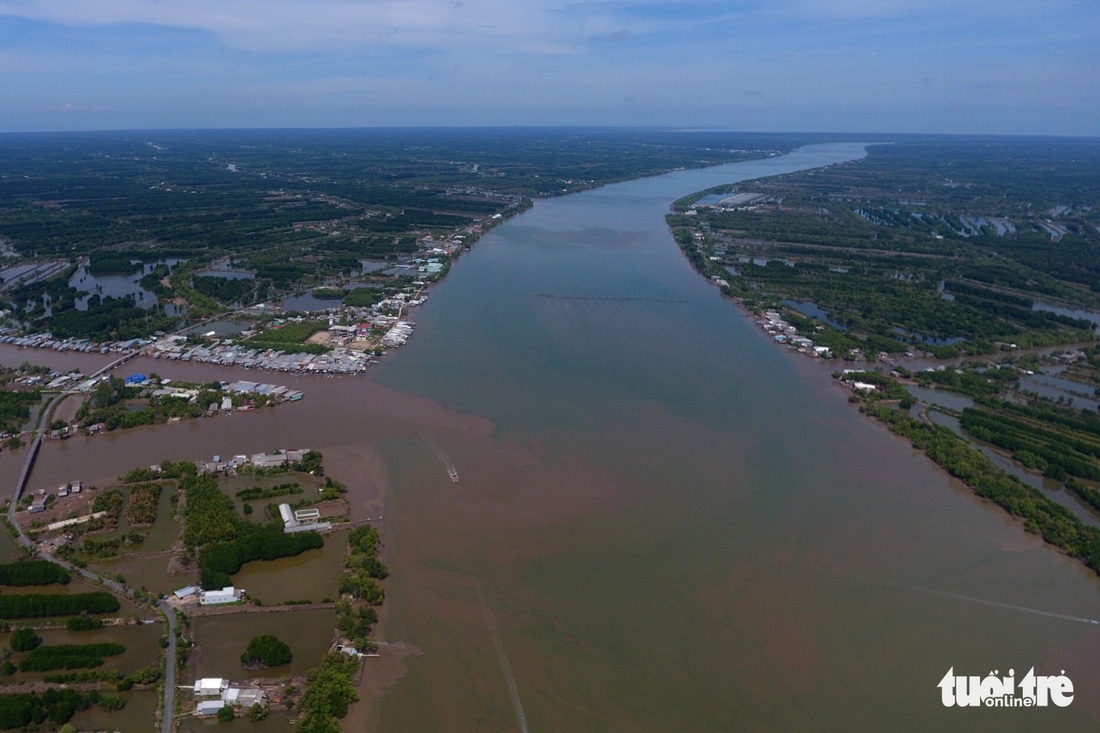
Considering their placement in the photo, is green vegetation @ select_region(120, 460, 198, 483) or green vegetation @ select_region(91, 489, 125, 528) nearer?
green vegetation @ select_region(91, 489, 125, 528)

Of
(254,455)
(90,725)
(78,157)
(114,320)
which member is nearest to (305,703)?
(90,725)

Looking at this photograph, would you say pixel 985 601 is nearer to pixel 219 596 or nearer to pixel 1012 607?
pixel 1012 607

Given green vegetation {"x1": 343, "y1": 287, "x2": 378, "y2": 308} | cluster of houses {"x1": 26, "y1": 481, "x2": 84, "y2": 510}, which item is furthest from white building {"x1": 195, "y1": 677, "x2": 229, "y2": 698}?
green vegetation {"x1": 343, "y1": 287, "x2": 378, "y2": 308}

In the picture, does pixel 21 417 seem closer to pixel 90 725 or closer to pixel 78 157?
pixel 90 725

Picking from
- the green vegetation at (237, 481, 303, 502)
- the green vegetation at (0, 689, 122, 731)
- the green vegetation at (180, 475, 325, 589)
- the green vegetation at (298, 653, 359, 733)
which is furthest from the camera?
the green vegetation at (237, 481, 303, 502)

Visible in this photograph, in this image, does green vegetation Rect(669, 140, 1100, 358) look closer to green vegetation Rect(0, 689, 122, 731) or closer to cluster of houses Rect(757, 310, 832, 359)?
cluster of houses Rect(757, 310, 832, 359)

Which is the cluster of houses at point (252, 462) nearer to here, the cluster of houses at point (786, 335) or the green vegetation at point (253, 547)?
the green vegetation at point (253, 547)

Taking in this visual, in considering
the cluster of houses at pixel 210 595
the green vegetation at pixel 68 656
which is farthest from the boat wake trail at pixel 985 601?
the green vegetation at pixel 68 656

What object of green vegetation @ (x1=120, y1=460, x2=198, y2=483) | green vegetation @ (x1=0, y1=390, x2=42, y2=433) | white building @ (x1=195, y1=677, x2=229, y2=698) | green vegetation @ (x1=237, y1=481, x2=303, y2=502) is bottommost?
white building @ (x1=195, y1=677, x2=229, y2=698)
